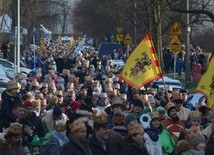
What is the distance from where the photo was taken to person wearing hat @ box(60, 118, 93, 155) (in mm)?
10914

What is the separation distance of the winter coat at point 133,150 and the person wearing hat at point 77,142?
0.42m

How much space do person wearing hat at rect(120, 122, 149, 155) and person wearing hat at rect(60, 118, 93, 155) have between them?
0.46 meters

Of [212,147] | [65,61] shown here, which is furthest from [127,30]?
[212,147]

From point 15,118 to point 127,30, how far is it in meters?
52.0

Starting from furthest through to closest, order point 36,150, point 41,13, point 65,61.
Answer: point 41,13 → point 65,61 → point 36,150

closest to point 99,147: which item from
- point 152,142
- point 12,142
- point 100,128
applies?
point 100,128

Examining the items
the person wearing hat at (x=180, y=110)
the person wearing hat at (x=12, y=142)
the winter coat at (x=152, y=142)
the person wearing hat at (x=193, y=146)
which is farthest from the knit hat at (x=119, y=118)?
the person wearing hat at (x=180, y=110)

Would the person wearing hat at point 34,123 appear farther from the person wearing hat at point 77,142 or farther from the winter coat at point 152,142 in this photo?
the person wearing hat at point 77,142

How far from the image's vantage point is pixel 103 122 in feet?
38.6

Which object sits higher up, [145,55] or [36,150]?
[145,55]

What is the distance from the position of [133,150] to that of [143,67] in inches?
329

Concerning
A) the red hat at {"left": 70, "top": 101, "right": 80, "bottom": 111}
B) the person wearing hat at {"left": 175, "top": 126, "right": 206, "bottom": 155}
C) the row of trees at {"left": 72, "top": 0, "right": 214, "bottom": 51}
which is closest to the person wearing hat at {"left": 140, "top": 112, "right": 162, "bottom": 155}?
the person wearing hat at {"left": 175, "top": 126, "right": 206, "bottom": 155}

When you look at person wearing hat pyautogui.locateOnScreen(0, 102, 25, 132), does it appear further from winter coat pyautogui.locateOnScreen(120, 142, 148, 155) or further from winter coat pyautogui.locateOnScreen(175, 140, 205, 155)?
winter coat pyautogui.locateOnScreen(175, 140, 205, 155)

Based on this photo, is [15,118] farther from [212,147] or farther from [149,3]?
[149,3]
